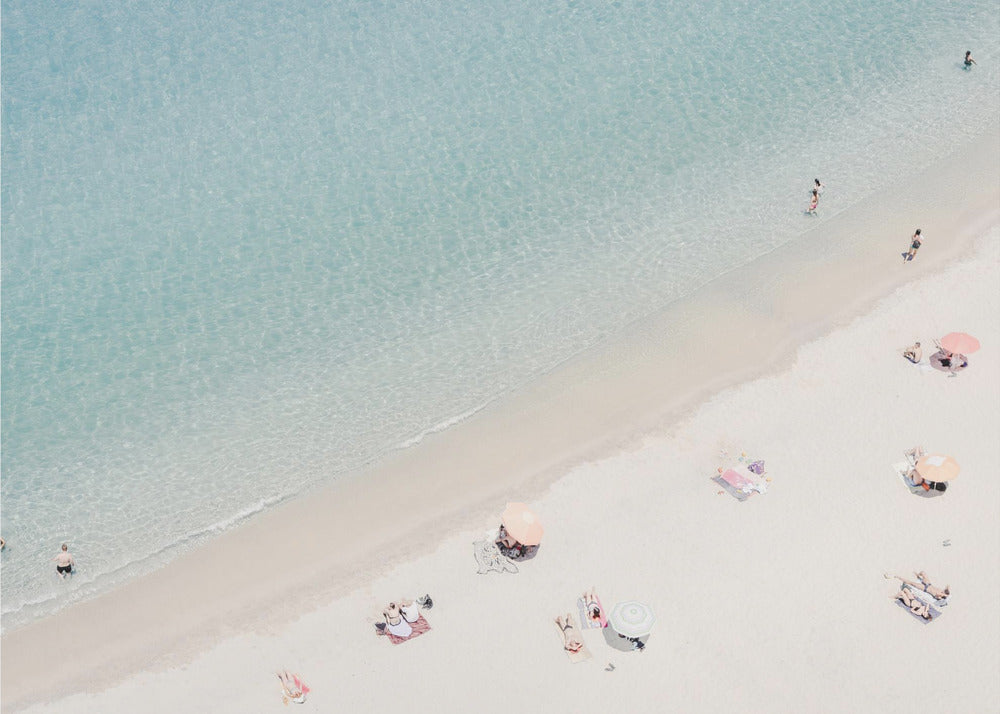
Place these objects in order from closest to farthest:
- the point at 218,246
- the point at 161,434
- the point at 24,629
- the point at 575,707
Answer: the point at 575,707 → the point at 24,629 → the point at 161,434 → the point at 218,246

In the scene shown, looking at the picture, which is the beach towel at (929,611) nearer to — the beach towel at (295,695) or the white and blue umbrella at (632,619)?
the white and blue umbrella at (632,619)

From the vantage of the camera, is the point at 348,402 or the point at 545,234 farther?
the point at 545,234

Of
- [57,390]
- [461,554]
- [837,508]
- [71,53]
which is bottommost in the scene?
[837,508]

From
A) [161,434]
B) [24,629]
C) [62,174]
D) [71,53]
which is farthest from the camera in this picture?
[71,53]

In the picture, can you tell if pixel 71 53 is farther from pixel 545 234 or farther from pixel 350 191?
pixel 545 234

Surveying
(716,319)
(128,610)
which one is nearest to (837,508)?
(716,319)

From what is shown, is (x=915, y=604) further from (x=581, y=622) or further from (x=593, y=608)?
(x=581, y=622)

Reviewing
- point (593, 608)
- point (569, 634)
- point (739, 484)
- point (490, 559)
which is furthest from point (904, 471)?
point (490, 559)

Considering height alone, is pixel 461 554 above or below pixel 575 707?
above
